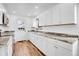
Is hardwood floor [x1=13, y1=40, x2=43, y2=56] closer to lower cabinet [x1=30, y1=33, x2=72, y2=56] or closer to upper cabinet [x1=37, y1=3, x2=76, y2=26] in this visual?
lower cabinet [x1=30, y1=33, x2=72, y2=56]

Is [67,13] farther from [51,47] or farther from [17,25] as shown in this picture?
[17,25]

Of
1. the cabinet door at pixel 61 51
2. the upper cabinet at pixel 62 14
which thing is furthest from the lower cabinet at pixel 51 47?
the upper cabinet at pixel 62 14

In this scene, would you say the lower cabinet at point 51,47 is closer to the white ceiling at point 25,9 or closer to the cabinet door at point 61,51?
the cabinet door at point 61,51

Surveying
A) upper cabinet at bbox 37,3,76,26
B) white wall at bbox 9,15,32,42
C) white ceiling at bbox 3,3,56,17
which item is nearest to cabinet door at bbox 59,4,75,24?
upper cabinet at bbox 37,3,76,26

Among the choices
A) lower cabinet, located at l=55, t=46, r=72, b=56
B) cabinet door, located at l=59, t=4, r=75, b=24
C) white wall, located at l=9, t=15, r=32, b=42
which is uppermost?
cabinet door, located at l=59, t=4, r=75, b=24

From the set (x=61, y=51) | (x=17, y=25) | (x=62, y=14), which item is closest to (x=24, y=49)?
(x=17, y=25)

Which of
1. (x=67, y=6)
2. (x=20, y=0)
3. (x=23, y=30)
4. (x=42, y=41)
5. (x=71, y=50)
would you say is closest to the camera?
(x=20, y=0)

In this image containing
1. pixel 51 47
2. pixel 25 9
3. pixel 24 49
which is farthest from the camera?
pixel 51 47

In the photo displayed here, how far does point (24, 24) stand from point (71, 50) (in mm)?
562

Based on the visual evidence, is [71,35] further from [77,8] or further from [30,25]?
[30,25]

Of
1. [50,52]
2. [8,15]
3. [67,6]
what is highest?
[67,6]

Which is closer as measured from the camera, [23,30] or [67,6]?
[23,30]

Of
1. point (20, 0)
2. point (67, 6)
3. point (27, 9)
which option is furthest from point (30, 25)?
point (67, 6)

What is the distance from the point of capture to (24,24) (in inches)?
47.6
